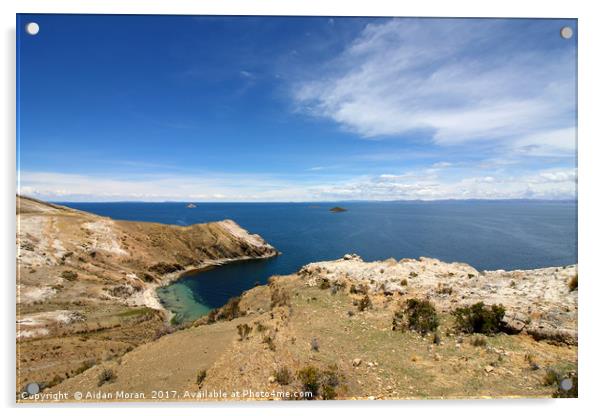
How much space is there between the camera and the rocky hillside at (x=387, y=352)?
551 centimetres

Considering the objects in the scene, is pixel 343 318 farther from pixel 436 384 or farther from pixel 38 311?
pixel 38 311

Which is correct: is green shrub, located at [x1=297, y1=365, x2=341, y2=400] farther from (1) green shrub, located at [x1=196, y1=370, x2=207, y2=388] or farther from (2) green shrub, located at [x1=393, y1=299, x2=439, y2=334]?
(2) green shrub, located at [x1=393, y1=299, x2=439, y2=334]

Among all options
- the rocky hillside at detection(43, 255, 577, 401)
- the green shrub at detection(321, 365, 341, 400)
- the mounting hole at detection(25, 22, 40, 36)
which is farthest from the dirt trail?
the mounting hole at detection(25, 22, 40, 36)

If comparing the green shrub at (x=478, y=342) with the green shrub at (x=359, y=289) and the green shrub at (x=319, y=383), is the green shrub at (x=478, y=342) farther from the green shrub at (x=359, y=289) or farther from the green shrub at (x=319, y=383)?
the green shrub at (x=359, y=289)

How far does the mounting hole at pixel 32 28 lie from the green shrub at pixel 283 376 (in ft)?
28.6

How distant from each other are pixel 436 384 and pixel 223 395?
161 inches

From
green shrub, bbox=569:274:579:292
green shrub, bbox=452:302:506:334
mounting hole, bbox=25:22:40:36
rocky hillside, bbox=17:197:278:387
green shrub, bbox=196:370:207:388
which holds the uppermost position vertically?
mounting hole, bbox=25:22:40:36

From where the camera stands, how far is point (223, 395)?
18.7 feet

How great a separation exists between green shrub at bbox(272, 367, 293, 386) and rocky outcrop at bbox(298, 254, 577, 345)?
5099mm

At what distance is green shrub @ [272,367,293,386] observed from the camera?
18.5 ft

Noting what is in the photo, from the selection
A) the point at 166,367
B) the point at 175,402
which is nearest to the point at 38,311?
the point at 166,367

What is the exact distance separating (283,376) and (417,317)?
395 centimetres

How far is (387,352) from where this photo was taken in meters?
6.41

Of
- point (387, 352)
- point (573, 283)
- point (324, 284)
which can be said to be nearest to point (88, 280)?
point (324, 284)
